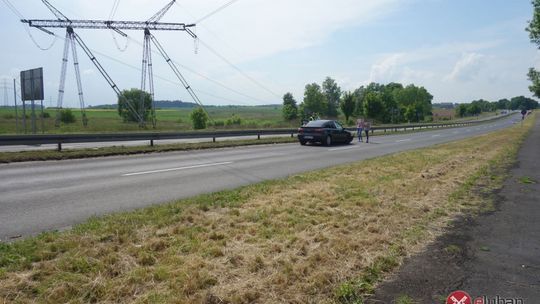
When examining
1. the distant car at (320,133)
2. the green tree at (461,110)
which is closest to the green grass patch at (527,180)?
the distant car at (320,133)

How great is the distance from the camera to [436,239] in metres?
5.23

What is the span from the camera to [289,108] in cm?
10744

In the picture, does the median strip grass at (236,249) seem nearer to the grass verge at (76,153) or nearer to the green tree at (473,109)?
the grass verge at (76,153)

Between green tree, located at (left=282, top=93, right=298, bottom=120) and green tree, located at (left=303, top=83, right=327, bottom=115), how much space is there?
4.19 m

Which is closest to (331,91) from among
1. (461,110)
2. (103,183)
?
(461,110)

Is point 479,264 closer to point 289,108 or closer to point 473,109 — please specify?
point 289,108

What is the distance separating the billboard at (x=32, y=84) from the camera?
24.0 meters

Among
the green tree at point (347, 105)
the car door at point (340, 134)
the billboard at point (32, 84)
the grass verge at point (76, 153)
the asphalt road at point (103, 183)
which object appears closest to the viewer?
the asphalt road at point (103, 183)

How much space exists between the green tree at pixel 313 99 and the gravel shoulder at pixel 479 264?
107 m

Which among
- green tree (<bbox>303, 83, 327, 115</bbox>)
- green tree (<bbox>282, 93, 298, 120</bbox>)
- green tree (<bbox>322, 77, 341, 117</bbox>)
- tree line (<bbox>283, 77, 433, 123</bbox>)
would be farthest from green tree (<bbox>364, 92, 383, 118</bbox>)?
green tree (<bbox>322, 77, 341, 117</bbox>)

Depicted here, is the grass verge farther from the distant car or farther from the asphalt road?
the distant car

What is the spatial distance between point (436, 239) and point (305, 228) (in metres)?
1.76

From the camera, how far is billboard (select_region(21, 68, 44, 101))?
78.7 feet

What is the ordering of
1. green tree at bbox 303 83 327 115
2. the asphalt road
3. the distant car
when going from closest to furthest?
the asphalt road → the distant car → green tree at bbox 303 83 327 115
